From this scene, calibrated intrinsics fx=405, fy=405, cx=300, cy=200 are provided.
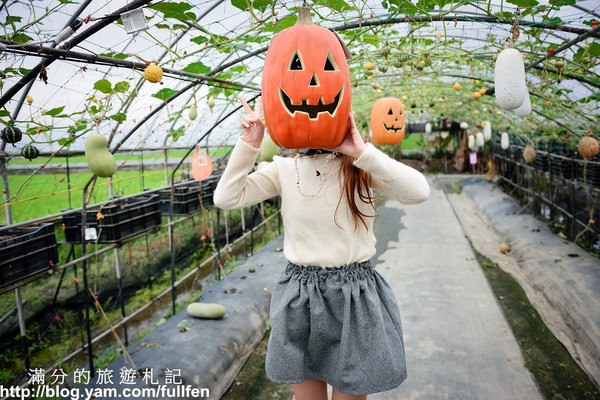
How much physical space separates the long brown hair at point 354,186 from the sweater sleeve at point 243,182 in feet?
0.94

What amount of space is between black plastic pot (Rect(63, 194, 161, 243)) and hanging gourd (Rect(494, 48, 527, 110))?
3071 mm

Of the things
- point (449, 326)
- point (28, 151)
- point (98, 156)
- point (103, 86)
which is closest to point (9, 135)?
point (28, 151)

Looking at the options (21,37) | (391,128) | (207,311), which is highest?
(21,37)

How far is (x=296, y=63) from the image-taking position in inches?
56.1

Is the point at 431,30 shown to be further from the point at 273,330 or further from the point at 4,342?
the point at 4,342

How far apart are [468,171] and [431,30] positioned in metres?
13.2

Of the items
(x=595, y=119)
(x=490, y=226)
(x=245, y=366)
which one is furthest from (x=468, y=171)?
(x=245, y=366)

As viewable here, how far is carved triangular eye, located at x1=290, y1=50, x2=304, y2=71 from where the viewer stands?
1.40m

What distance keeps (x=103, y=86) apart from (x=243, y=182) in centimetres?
147

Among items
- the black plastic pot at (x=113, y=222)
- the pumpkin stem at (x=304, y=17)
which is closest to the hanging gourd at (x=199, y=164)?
the black plastic pot at (x=113, y=222)

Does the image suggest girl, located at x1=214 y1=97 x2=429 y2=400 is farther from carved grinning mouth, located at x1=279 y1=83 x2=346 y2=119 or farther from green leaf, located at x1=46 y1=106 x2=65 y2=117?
green leaf, located at x1=46 y1=106 x2=65 y2=117

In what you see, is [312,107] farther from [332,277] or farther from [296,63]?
[332,277]

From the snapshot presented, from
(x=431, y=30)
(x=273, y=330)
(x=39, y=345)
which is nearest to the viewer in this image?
(x=273, y=330)

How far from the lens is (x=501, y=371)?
9.78 ft
